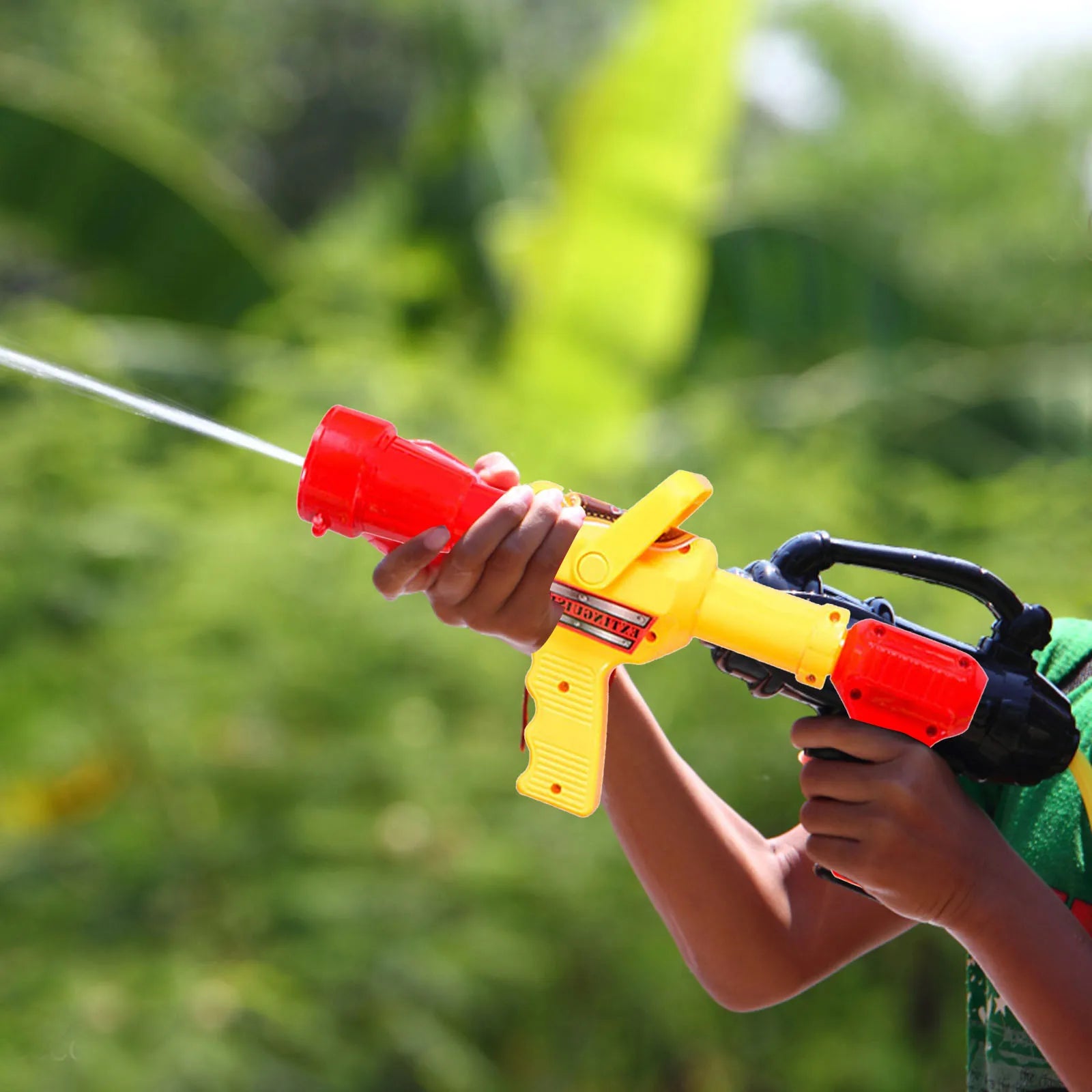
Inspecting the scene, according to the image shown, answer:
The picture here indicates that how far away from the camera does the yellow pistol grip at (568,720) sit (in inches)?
29.0

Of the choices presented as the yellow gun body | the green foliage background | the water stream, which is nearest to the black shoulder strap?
the yellow gun body

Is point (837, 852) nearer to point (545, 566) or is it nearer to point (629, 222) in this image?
point (545, 566)

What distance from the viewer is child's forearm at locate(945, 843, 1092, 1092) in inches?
28.8

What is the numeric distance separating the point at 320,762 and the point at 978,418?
89.6 inches

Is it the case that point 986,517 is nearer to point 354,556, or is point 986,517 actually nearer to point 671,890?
point 354,556

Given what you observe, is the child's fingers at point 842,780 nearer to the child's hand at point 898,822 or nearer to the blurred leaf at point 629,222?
the child's hand at point 898,822

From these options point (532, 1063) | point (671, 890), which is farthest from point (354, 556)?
point (671, 890)

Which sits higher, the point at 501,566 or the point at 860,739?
the point at 501,566

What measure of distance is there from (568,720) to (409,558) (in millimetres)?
130

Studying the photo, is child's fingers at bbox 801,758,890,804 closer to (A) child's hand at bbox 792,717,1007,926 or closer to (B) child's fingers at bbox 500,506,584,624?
(A) child's hand at bbox 792,717,1007,926

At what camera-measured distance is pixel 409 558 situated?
721 millimetres

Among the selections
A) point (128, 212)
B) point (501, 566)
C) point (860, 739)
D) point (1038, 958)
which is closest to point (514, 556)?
point (501, 566)

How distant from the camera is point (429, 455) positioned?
0.74m

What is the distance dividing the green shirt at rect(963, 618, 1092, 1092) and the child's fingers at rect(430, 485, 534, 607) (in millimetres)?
374
